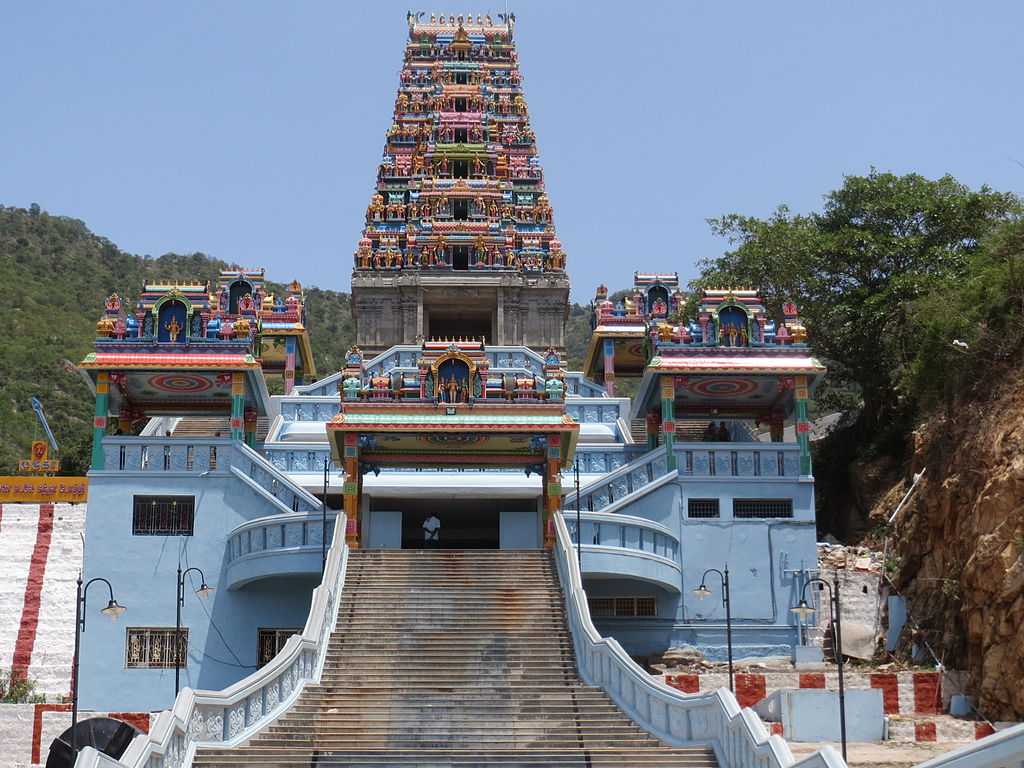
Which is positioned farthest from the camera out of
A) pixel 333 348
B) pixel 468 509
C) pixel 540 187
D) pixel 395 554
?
pixel 333 348

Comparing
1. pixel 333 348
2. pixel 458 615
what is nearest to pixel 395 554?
pixel 458 615

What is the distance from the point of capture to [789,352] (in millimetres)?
40719

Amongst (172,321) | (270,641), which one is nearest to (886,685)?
(270,641)

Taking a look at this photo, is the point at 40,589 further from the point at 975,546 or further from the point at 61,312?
the point at 61,312

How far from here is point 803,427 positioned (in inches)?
1569

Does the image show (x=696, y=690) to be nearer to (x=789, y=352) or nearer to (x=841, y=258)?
(x=789, y=352)

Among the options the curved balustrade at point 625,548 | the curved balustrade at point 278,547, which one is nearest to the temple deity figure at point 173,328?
the curved balustrade at point 278,547

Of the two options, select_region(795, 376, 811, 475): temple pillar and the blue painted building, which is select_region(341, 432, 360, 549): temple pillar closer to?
the blue painted building

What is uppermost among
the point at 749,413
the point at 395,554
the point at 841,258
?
the point at 841,258

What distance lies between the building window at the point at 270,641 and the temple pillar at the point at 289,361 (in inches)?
656

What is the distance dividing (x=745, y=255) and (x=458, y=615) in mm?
26911

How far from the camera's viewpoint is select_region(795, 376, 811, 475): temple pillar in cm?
3922

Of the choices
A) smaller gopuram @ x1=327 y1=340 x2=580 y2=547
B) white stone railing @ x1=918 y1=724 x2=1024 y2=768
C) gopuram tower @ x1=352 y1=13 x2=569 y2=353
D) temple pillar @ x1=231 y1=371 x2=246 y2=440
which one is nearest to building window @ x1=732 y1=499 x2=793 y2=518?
smaller gopuram @ x1=327 y1=340 x2=580 y2=547

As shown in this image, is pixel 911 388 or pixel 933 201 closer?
pixel 911 388
